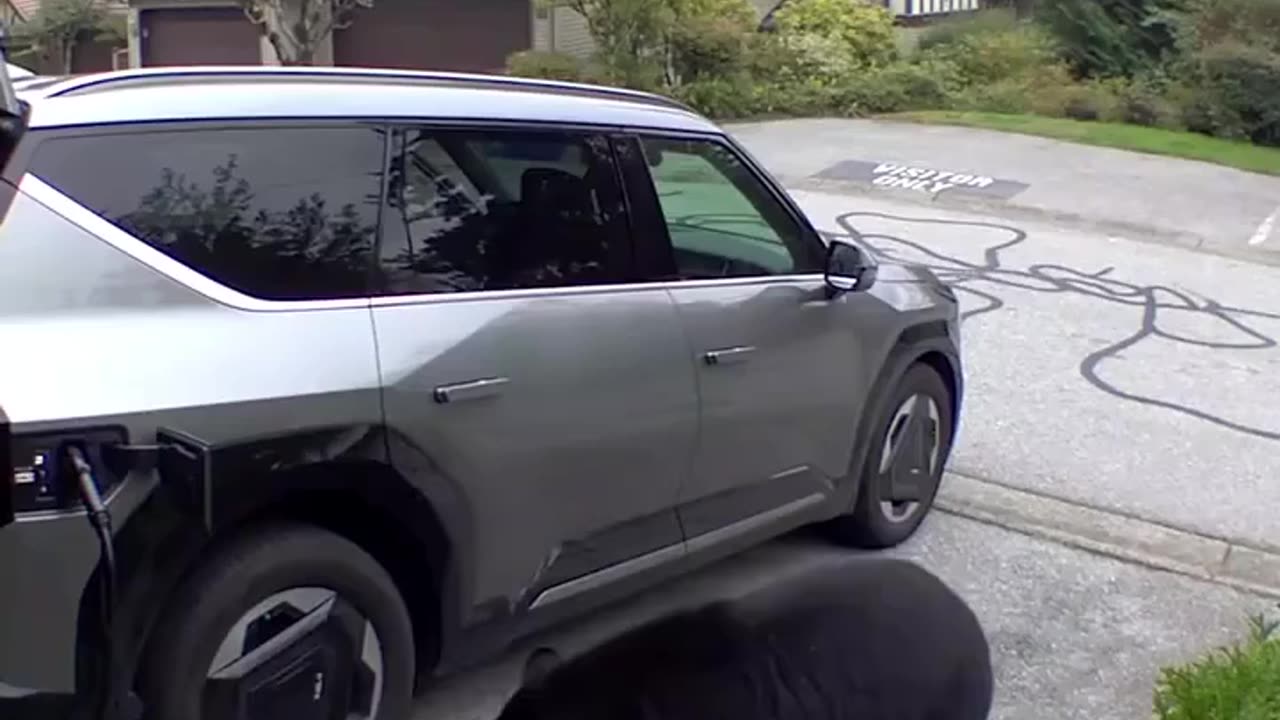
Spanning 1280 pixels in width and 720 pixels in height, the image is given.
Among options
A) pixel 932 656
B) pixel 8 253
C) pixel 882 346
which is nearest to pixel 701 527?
pixel 882 346

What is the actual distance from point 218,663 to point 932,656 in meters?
1.58

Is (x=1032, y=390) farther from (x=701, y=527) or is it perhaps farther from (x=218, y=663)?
(x=218, y=663)

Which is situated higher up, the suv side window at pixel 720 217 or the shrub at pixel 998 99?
the shrub at pixel 998 99

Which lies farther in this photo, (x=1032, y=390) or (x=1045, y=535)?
(x=1032, y=390)

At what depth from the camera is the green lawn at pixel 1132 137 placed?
18078 mm

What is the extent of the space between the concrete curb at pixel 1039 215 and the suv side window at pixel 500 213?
1072 cm

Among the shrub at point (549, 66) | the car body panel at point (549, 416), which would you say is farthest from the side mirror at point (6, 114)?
the shrub at point (549, 66)

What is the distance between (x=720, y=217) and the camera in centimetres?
496

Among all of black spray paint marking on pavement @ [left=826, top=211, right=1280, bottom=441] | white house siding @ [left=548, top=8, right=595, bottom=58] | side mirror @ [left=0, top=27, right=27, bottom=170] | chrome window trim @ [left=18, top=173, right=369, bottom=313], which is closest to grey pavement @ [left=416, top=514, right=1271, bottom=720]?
chrome window trim @ [left=18, top=173, right=369, bottom=313]

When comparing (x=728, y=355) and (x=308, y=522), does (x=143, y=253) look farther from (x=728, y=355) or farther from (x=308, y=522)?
(x=728, y=355)

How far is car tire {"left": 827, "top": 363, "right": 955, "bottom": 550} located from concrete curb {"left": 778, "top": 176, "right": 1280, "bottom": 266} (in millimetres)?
8745

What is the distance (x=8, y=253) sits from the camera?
3.06 m

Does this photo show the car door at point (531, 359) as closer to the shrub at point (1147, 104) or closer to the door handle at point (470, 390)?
the door handle at point (470, 390)

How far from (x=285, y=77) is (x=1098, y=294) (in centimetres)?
850
